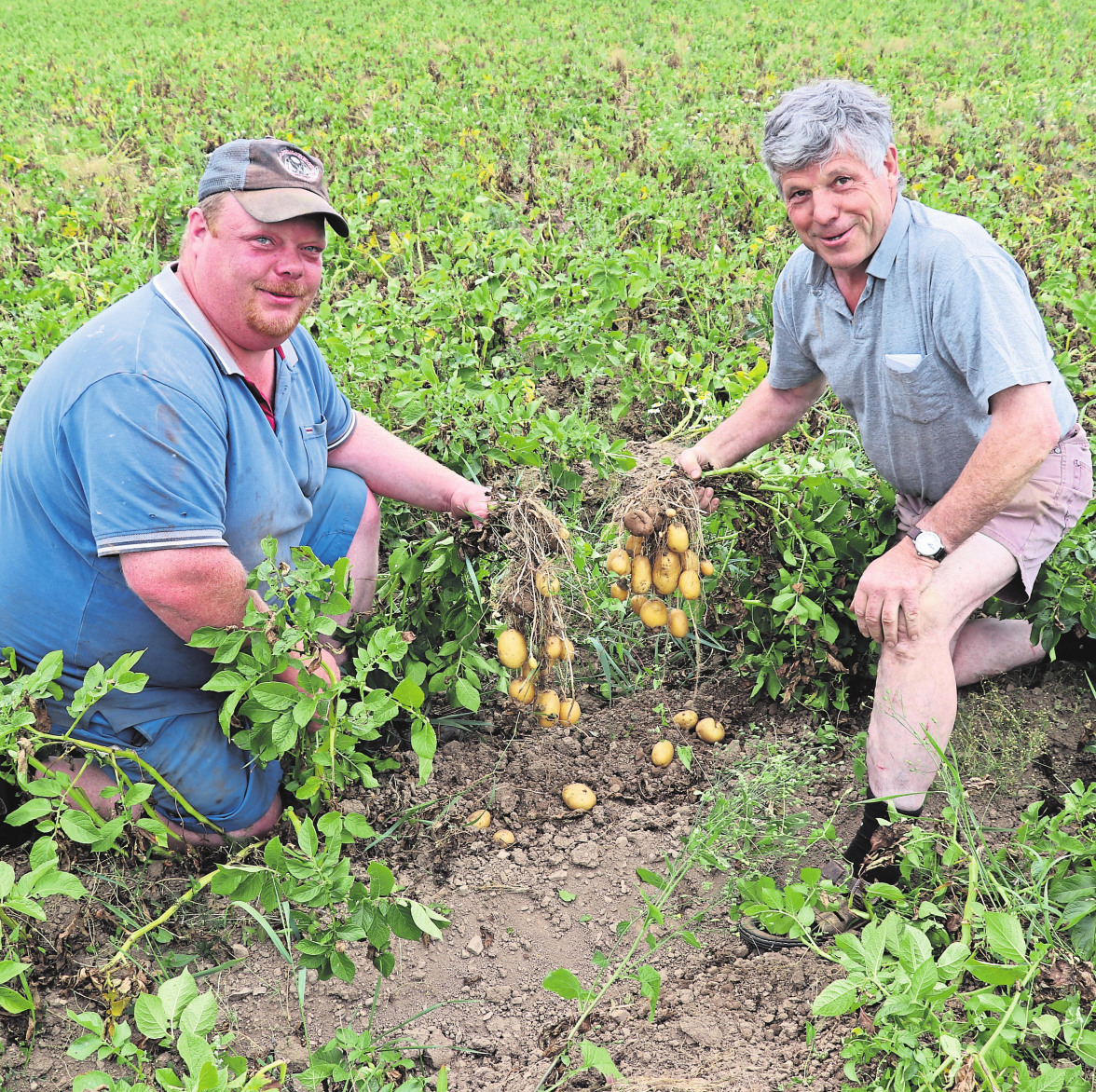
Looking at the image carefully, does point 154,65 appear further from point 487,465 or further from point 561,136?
point 487,465

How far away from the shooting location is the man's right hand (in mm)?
2648

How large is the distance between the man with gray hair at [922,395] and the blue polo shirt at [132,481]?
144 cm

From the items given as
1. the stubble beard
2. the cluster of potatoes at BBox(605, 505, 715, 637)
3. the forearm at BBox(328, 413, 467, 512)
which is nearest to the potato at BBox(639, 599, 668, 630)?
the cluster of potatoes at BBox(605, 505, 715, 637)

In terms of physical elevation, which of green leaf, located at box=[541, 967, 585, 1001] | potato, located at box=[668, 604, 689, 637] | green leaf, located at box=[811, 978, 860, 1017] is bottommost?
green leaf, located at box=[541, 967, 585, 1001]

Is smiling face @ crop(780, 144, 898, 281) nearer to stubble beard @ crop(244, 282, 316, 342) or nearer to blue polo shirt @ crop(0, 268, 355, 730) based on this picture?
stubble beard @ crop(244, 282, 316, 342)

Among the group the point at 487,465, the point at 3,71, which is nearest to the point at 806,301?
the point at 487,465

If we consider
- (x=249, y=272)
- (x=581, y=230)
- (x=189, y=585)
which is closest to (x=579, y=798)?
(x=189, y=585)

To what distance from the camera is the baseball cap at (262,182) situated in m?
2.19

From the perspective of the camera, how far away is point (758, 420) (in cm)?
290

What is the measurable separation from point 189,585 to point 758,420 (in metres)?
1.68

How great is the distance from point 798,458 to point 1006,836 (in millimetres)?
1159

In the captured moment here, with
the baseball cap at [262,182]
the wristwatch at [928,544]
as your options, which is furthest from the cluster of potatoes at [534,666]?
the baseball cap at [262,182]

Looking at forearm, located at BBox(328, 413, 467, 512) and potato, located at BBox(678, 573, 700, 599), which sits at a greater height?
forearm, located at BBox(328, 413, 467, 512)

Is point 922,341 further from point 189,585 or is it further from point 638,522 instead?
point 189,585
